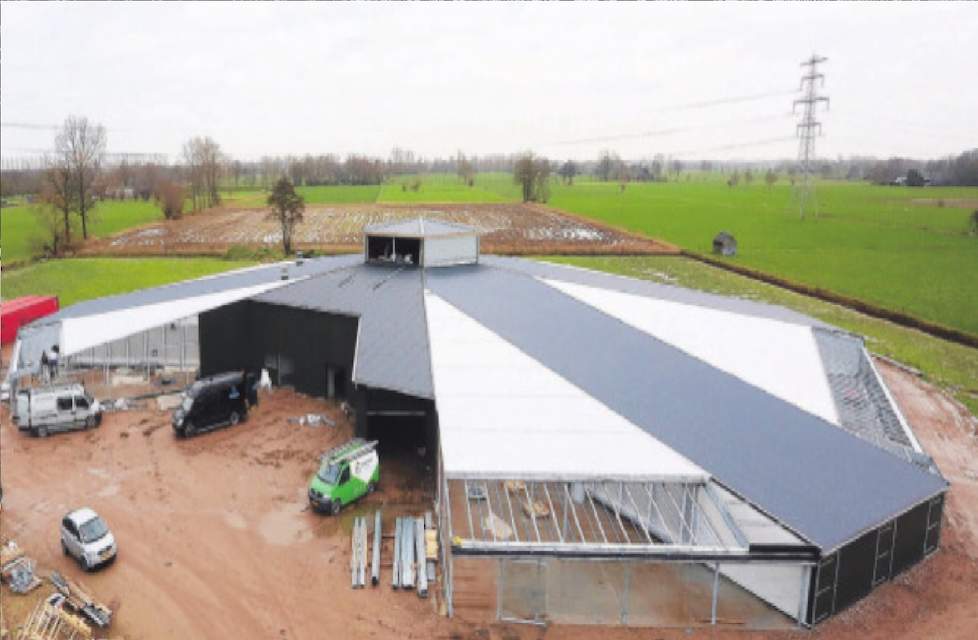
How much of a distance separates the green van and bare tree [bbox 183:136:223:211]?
107 metres

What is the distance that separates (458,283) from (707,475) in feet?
53.9

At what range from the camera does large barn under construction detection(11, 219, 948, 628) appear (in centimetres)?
1628

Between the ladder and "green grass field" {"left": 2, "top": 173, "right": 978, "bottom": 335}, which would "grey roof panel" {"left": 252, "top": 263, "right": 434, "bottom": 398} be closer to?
the ladder

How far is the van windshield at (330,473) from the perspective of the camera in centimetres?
2050

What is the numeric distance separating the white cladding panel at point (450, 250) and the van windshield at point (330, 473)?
14.4 metres

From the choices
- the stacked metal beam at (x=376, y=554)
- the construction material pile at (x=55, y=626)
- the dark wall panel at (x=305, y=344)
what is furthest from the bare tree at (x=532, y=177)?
the construction material pile at (x=55, y=626)

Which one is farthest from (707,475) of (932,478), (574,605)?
(932,478)

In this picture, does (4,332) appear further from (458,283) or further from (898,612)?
(898,612)

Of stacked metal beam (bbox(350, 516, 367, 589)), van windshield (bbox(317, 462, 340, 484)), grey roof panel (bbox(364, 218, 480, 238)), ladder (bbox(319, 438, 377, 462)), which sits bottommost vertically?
stacked metal beam (bbox(350, 516, 367, 589))

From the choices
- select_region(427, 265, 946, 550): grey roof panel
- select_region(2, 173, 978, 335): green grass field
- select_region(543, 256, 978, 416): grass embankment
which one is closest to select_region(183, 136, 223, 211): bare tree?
select_region(2, 173, 978, 335): green grass field

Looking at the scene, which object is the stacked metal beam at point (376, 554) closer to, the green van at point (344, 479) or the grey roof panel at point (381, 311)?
the green van at point (344, 479)

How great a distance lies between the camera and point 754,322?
29.4 metres

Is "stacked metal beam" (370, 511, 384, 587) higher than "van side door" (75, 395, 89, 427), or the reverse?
"van side door" (75, 395, 89, 427)

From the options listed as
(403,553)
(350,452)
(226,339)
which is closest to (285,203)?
(226,339)
